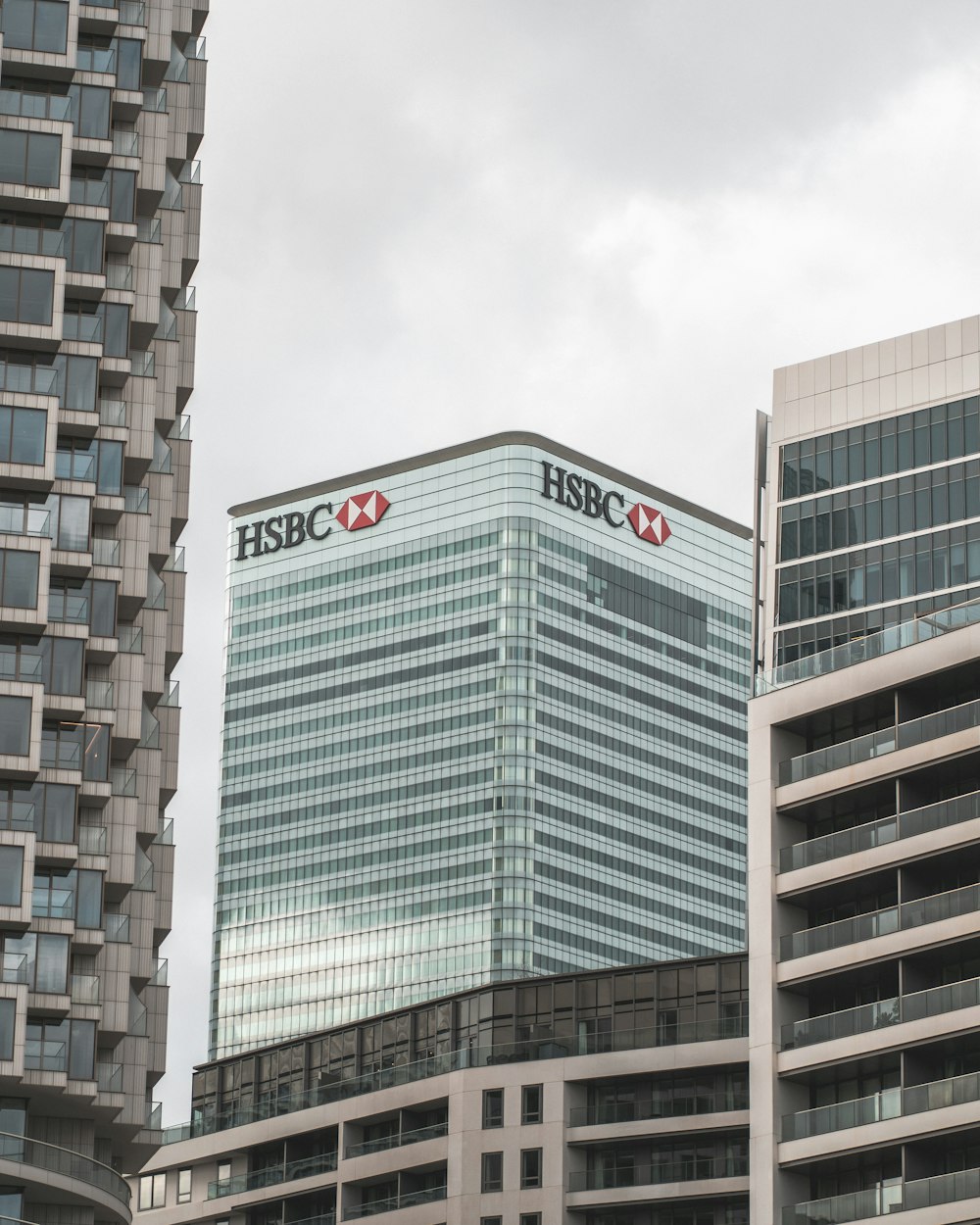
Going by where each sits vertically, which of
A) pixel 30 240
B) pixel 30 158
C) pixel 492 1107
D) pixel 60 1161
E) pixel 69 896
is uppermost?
pixel 30 158

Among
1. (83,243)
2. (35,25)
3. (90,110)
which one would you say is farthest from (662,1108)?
(35,25)

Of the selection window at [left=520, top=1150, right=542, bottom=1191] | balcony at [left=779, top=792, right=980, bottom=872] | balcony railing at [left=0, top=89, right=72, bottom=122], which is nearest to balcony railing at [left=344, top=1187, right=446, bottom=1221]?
window at [left=520, top=1150, right=542, bottom=1191]

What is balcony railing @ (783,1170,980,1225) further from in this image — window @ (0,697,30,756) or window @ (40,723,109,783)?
window @ (0,697,30,756)

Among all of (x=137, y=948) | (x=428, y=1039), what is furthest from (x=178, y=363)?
(x=428, y=1039)

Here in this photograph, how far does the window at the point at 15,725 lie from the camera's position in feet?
298

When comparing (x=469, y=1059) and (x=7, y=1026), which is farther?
(x=469, y=1059)

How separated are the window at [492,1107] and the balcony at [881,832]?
1174 inches

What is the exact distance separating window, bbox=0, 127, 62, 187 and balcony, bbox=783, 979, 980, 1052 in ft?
152

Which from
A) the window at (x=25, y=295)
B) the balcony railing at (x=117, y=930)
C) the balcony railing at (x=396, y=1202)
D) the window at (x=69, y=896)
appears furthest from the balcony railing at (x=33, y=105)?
the balcony railing at (x=396, y=1202)

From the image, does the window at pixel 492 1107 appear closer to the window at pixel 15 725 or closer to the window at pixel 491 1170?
the window at pixel 491 1170

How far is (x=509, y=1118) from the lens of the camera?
124m

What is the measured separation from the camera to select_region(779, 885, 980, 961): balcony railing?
9344 centimetres

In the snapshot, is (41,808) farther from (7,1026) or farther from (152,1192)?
(152,1192)

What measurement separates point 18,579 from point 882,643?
1388 inches
